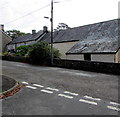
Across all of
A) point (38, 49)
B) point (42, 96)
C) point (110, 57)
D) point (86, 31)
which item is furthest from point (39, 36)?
point (42, 96)

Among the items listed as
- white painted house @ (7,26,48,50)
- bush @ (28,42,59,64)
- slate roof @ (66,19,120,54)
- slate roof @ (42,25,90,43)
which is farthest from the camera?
white painted house @ (7,26,48,50)

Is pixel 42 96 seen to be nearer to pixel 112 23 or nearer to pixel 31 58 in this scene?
pixel 31 58

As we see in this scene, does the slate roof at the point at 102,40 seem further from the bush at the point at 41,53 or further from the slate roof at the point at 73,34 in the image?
the bush at the point at 41,53

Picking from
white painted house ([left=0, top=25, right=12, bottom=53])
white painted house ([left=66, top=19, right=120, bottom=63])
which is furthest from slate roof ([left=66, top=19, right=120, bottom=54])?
white painted house ([left=0, top=25, right=12, bottom=53])

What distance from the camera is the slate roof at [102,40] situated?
21048 millimetres

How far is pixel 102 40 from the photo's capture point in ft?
76.9

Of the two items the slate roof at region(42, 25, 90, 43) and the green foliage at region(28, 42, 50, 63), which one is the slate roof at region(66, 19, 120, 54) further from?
the green foliage at region(28, 42, 50, 63)

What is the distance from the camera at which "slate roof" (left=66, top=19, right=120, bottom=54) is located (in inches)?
829

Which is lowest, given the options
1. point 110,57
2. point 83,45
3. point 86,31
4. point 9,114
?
point 9,114

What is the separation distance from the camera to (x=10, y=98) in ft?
21.5

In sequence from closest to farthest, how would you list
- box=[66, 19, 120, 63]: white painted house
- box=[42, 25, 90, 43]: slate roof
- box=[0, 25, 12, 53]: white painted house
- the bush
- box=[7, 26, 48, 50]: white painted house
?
box=[66, 19, 120, 63]: white painted house < the bush < box=[42, 25, 90, 43]: slate roof < box=[7, 26, 48, 50]: white painted house < box=[0, 25, 12, 53]: white painted house

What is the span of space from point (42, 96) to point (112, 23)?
919 inches

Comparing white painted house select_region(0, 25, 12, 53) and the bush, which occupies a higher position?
white painted house select_region(0, 25, 12, 53)

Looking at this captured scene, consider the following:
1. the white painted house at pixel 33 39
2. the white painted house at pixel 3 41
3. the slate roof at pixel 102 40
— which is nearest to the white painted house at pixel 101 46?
the slate roof at pixel 102 40
